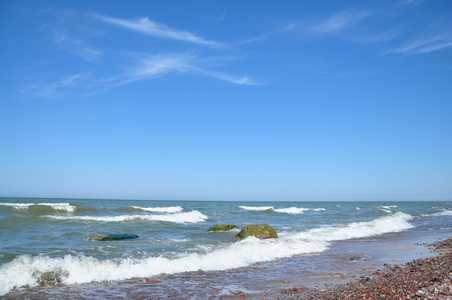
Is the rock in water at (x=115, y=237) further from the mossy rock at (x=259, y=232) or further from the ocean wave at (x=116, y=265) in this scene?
the mossy rock at (x=259, y=232)

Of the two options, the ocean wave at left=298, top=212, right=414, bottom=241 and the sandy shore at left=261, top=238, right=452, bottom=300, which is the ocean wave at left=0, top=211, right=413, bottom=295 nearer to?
the sandy shore at left=261, top=238, right=452, bottom=300

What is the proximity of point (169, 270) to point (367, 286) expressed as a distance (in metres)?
4.85

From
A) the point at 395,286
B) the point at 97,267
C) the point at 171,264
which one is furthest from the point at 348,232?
the point at 97,267

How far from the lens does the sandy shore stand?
18.7ft

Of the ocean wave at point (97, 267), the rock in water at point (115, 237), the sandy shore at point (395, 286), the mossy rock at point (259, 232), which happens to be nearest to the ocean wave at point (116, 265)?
the ocean wave at point (97, 267)

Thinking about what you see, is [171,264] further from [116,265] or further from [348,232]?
[348,232]

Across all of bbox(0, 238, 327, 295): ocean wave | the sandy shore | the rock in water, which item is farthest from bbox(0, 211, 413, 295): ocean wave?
the rock in water

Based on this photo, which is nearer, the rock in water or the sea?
the sea

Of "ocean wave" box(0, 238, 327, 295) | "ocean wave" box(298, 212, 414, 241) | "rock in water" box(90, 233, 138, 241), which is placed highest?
"ocean wave" box(0, 238, 327, 295)

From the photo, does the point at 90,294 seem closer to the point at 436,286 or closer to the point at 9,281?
the point at 9,281

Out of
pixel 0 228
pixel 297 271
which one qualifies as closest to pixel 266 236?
pixel 297 271

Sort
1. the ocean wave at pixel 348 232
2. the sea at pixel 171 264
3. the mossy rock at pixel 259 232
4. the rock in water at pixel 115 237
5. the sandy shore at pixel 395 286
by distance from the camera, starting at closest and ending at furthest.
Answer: the sandy shore at pixel 395 286 → the sea at pixel 171 264 → the rock in water at pixel 115 237 → the mossy rock at pixel 259 232 → the ocean wave at pixel 348 232

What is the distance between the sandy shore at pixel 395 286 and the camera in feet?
18.7

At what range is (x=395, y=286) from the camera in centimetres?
633
